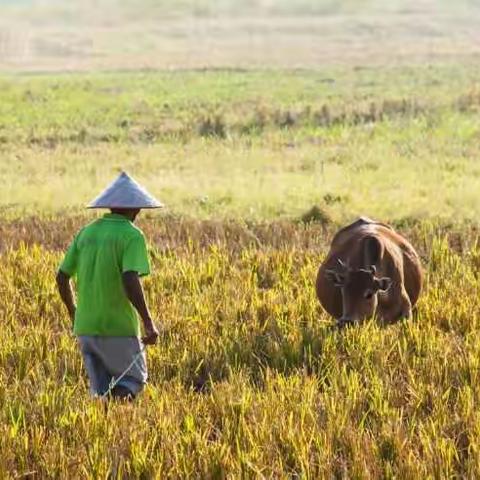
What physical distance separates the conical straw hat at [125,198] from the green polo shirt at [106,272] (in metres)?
0.11

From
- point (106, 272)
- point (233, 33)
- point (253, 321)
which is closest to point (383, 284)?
point (253, 321)

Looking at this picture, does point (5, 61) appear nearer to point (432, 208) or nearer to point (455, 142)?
point (455, 142)

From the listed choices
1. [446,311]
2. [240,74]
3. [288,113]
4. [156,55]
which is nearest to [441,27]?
[156,55]

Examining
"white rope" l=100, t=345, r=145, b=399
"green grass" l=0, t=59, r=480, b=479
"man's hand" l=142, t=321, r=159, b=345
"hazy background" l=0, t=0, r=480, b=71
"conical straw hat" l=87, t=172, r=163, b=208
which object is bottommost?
"hazy background" l=0, t=0, r=480, b=71

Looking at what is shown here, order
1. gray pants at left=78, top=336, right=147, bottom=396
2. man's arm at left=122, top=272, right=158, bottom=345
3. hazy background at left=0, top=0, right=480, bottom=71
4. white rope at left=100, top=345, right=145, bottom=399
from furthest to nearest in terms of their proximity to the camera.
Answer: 1. hazy background at left=0, top=0, right=480, bottom=71
2. gray pants at left=78, top=336, right=147, bottom=396
3. white rope at left=100, top=345, right=145, bottom=399
4. man's arm at left=122, top=272, right=158, bottom=345

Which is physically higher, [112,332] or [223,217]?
[112,332]

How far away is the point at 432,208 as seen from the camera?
548 inches

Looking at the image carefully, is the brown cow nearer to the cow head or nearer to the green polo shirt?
the cow head

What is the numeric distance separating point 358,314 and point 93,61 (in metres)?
57.5

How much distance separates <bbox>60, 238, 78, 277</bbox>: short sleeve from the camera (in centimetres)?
606

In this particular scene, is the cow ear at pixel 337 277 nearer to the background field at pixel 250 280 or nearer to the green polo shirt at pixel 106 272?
the background field at pixel 250 280

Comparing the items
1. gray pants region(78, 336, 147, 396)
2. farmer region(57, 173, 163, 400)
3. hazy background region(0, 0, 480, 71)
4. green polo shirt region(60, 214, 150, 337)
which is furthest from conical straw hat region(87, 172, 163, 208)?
hazy background region(0, 0, 480, 71)

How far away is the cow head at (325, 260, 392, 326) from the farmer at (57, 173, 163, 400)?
6.39 ft

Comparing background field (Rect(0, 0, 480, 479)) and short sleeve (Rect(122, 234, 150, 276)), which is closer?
background field (Rect(0, 0, 480, 479))
